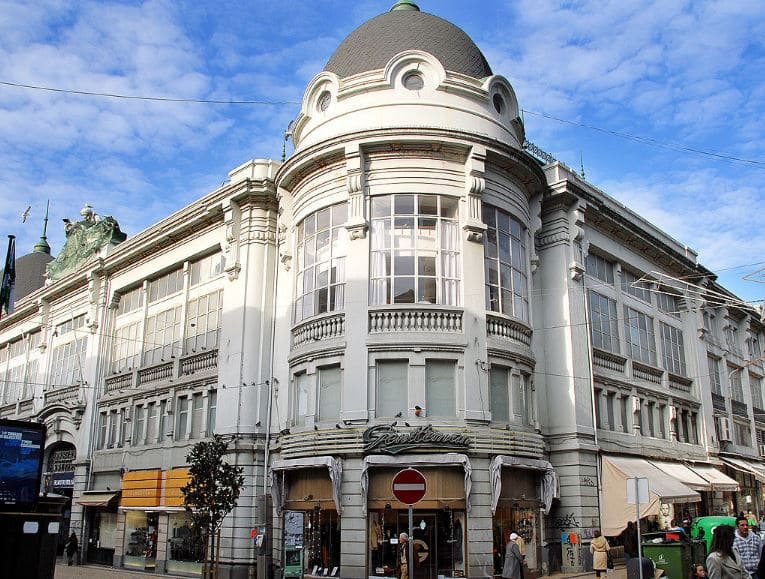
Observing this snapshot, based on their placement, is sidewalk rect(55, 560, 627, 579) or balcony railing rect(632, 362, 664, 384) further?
balcony railing rect(632, 362, 664, 384)

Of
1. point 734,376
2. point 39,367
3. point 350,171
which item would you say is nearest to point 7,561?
point 350,171

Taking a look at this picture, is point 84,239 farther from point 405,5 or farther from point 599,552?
point 599,552

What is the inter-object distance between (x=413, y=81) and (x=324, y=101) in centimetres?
343

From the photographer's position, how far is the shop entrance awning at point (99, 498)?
3306cm

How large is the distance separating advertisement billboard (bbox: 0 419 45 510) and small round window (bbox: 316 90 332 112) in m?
17.9

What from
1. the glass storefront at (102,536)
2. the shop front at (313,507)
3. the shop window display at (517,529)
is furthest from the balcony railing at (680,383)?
the glass storefront at (102,536)

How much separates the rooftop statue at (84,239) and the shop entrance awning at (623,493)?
27019 millimetres

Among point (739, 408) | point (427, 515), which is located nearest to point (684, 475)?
point (739, 408)

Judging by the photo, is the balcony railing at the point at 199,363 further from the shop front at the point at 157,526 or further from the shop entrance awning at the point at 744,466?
the shop entrance awning at the point at 744,466

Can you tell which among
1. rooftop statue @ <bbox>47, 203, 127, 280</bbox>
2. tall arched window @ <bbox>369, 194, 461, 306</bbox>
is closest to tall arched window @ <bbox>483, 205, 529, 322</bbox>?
tall arched window @ <bbox>369, 194, 461, 306</bbox>

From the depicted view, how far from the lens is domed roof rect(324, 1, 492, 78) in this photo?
2723 cm

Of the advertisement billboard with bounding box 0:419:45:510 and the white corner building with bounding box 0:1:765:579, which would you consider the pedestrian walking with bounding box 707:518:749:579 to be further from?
the white corner building with bounding box 0:1:765:579

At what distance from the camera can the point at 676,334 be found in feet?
120

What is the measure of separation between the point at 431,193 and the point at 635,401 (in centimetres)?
1272
